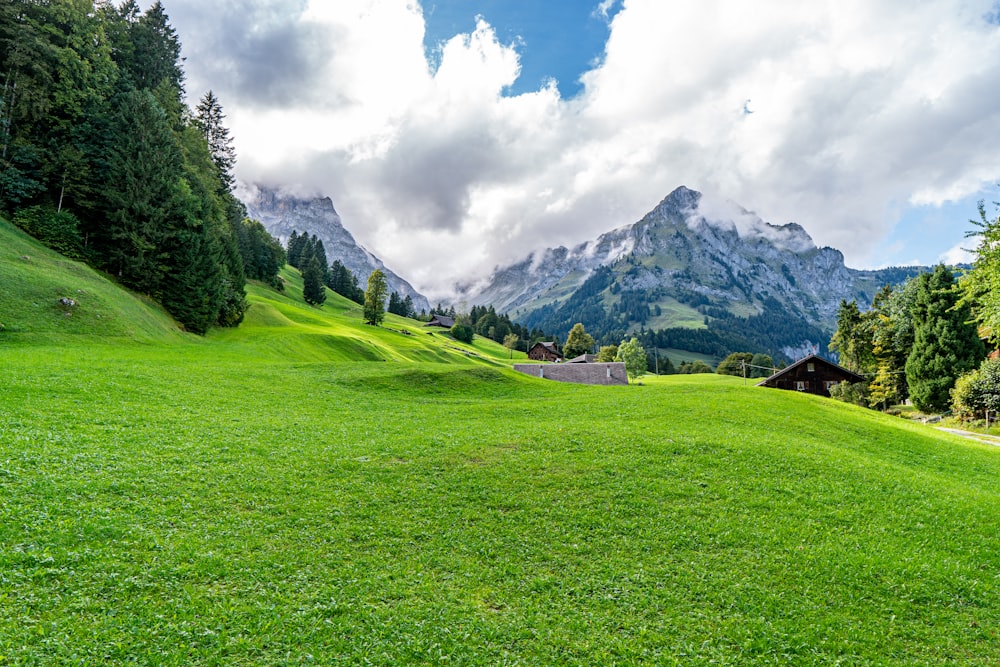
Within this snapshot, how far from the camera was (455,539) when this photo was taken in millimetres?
11719

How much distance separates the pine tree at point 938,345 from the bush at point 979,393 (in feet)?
18.7

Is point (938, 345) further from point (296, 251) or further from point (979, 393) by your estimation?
point (296, 251)

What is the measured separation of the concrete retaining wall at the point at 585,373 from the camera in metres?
71.9

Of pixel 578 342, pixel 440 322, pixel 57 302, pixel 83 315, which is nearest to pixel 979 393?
pixel 83 315

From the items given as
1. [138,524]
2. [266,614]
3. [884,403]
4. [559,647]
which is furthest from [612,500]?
[884,403]

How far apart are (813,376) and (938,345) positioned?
25217mm

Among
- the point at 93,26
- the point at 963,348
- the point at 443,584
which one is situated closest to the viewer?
the point at 443,584

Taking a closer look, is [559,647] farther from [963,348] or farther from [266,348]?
[963,348]

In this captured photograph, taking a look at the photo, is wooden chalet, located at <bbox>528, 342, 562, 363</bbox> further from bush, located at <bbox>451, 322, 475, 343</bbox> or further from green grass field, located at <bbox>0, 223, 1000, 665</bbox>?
green grass field, located at <bbox>0, 223, 1000, 665</bbox>

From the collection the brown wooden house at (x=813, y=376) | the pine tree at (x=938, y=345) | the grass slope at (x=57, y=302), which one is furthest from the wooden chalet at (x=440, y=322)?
the pine tree at (x=938, y=345)

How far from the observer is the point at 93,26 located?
171ft

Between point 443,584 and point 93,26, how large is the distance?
72194 millimetres

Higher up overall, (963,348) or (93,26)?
(93,26)

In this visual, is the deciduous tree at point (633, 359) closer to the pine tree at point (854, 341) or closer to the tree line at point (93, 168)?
the pine tree at point (854, 341)
